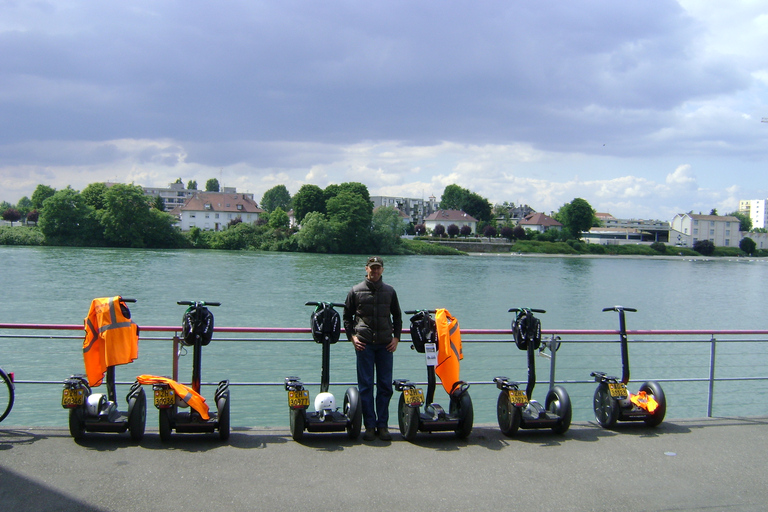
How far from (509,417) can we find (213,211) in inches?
4927

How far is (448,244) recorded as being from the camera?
107 m

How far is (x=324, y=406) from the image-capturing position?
5.33 m

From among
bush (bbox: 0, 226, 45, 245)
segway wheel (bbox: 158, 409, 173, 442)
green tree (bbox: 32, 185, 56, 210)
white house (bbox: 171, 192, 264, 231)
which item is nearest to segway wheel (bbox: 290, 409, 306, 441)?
segway wheel (bbox: 158, 409, 173, 442)

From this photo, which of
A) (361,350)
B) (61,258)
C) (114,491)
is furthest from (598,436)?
(61,258)

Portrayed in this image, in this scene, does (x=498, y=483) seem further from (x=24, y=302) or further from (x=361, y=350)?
(x=24, y=302)

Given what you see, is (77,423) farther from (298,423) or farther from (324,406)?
(324,406)

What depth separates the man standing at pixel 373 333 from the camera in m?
5.48

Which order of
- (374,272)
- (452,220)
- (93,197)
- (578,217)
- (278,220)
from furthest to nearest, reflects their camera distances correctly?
(452,220)
(578,217)
(278,220)
(93,197)
(374,272)

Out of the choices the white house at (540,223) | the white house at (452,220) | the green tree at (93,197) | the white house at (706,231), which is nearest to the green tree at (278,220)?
the green tree at (93,197)

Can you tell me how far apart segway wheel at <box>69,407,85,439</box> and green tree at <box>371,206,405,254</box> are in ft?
274

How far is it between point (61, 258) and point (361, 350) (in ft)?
203

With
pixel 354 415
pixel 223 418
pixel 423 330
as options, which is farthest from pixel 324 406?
pixel 423 330

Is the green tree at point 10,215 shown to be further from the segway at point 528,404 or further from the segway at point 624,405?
the segway at point 624,405

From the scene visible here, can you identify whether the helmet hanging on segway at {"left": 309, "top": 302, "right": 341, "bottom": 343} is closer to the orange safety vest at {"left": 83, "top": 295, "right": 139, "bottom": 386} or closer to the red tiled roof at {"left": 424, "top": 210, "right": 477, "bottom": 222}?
the orange safety vest at {"left": 83, "top": 295, "right": 139, "bottom": 386}
